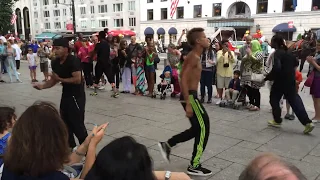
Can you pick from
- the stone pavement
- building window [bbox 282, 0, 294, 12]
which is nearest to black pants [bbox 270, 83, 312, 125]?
the stone pavement

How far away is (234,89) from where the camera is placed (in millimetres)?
7715

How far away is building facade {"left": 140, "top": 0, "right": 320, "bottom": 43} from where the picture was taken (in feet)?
120

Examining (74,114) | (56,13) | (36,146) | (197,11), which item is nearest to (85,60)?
(74,114)

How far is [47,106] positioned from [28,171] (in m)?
0.42

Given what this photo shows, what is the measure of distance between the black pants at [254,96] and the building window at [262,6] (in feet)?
117

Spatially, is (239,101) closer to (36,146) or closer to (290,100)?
(290,100)

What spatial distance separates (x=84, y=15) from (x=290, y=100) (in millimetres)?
58491

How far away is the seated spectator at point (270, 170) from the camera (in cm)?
125

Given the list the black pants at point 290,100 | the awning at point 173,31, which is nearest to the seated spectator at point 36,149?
the black pants at point 290,100

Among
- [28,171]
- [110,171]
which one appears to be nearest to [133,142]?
[110,171]

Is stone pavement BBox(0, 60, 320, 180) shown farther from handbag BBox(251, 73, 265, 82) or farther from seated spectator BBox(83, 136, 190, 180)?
seated spectator BBox(83, 136, 190, 180)

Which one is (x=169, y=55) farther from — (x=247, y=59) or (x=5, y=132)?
(x=5, y=132)

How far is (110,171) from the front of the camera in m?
1.31

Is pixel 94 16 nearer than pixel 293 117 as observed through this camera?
No
